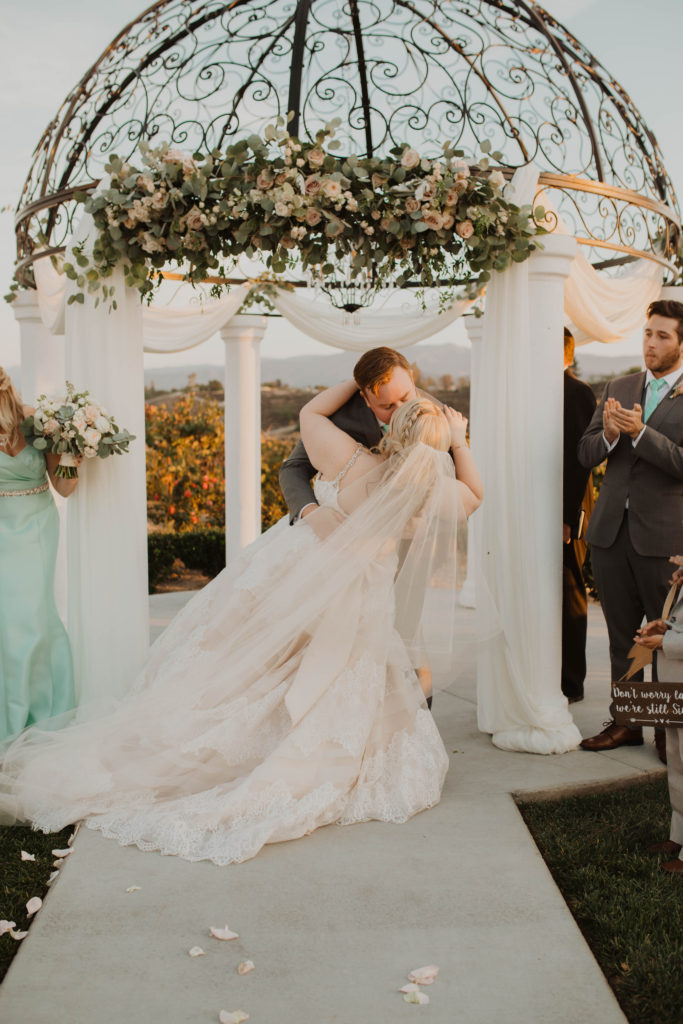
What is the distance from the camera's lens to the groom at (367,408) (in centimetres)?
391

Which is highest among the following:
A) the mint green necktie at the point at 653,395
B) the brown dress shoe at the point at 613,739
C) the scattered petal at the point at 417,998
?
the mint green necktie at the point at 653,395

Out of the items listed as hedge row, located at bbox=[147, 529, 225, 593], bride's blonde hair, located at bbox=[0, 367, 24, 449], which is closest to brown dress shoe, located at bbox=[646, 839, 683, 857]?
bride's blonde hair, located at bbox=[0, 367, 24, 449]

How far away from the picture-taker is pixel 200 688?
3.89m

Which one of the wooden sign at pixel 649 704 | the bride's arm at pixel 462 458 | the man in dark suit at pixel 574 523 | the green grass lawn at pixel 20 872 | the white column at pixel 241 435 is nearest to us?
the green grass lawn at pixel 20 872

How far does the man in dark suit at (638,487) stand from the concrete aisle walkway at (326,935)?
52.1 inches

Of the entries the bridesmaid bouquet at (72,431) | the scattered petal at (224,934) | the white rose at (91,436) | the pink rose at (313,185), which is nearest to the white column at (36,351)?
the bridesmaid bouquet at (72,431)

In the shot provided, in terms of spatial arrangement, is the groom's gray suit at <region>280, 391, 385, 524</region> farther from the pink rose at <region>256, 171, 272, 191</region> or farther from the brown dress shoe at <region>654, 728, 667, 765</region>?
the brown dress shoe at <region>654, 728, 667, 765</region>

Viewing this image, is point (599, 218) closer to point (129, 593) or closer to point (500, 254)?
point (500, 254)

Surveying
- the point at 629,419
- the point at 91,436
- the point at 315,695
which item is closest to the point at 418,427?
the point at 629,419

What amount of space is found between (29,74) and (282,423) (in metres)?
12.7

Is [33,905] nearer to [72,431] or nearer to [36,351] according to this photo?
[72,431]

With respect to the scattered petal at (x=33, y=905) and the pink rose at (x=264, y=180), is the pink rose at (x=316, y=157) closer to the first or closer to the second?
the pink rose at (x=264, y=180)

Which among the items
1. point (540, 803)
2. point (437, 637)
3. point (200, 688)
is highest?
point (437, 637)

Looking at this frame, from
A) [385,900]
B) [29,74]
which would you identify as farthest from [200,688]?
[29,74]
